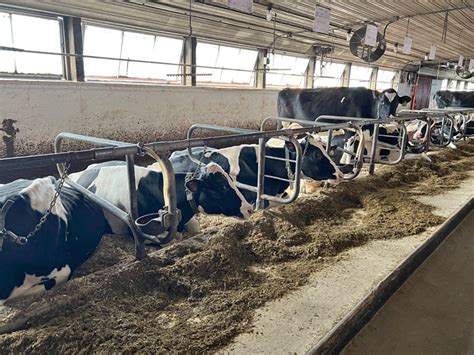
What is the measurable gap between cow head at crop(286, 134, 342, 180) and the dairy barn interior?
14 millimetres

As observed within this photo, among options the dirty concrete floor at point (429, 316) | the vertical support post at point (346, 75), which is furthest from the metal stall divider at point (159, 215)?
the vertical support post at point (346, 75)

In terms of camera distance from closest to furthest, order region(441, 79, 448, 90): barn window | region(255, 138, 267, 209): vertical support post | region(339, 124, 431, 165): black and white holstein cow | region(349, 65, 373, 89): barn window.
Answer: region(255, 138, 267, 209): vertical support post < region(339, 124, 431, 165): black and white holstein cow < region(349, 65, 373, 89): barn window < region(441, 79, 448, 90): barn window

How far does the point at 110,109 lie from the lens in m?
5.34

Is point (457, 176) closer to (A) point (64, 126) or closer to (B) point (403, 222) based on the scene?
(B) point (403, 222)

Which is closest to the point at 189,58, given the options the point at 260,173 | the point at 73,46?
the point at 73,46

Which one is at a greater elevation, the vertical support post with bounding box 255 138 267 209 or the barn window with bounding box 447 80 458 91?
the barn window with bounding box 447 80 458 91

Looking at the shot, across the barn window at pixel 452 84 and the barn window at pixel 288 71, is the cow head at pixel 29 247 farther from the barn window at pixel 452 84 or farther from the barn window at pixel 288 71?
the barn window at pixel 452 84

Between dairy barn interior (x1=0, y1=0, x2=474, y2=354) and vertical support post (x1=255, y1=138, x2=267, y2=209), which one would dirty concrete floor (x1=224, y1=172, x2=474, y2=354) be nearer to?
dairy barn interior (x1=0, y1=0, x2=474, y2=354)

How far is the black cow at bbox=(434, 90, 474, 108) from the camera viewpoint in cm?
1199

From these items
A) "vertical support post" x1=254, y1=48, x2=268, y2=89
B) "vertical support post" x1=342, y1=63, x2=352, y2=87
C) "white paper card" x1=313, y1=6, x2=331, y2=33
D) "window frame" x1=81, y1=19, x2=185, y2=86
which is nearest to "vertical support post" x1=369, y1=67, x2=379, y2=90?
"vertical support post" x1=342, y1=63, x2=352, y2=87

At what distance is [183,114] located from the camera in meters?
6.43

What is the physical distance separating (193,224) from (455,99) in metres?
12.2

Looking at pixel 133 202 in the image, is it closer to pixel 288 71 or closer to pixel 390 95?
pixel 390 95

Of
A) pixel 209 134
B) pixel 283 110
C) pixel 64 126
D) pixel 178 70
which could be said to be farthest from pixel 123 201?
pixel 283 110
